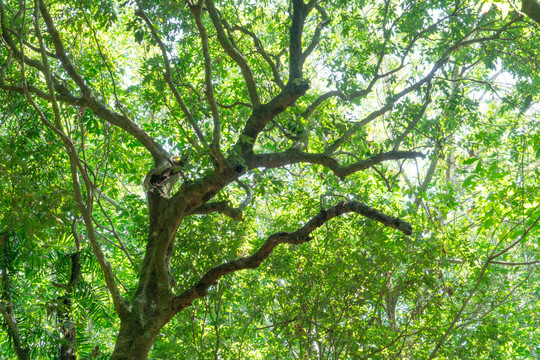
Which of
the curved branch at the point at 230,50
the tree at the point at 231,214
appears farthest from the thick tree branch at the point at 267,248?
the curved branch at the point at 230,50

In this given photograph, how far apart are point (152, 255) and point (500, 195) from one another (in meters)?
2.63

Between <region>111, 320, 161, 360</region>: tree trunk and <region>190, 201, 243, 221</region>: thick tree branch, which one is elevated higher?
<region>190, 201, 243, 221</region>: thick tree branch

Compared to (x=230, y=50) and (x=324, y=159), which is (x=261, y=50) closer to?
(x=230, y=50)

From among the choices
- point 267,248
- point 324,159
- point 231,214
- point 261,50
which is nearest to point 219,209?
A: point 231,214

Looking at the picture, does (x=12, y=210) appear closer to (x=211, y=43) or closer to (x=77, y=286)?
(x=77, y=286)

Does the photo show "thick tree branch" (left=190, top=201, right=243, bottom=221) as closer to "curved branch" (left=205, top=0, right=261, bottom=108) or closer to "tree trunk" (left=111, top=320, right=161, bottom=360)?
"curved branch" (left=205, top=0, right=261, bottom=108)

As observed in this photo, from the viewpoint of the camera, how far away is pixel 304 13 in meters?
4.87

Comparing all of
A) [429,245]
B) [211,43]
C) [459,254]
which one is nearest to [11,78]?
[211,43]

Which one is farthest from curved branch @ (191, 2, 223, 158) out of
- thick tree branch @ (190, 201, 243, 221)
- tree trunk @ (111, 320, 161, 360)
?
tree trunk @ (111, 320, 161, 360)

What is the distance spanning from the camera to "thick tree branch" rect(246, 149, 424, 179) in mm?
4027

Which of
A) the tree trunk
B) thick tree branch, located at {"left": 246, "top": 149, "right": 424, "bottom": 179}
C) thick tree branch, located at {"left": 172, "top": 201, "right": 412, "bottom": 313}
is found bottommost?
the tree trunk

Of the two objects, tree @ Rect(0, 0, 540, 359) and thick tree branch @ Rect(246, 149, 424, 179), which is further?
thick tree branch @ Rect(246, 149, 424, 179)

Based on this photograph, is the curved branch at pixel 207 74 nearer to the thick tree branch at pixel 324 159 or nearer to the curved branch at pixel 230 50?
the curved branch at pixel 230 50

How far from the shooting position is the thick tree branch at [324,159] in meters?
4.03
